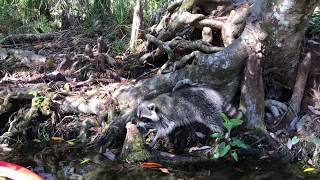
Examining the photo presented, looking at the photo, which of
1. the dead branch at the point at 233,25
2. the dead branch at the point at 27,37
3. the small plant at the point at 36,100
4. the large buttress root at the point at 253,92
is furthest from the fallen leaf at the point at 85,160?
the dead branch at the point at 27,37

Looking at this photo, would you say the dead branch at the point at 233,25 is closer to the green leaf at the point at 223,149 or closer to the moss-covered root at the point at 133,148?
the green leaf at the point at 223,149

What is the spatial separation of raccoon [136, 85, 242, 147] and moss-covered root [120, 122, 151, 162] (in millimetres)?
326

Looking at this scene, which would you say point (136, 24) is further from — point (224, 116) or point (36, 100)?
point (224, 116)

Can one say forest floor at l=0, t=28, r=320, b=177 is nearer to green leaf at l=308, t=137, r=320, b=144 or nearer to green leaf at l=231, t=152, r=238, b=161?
green leaf at l=231, t=152, r=238, b=161

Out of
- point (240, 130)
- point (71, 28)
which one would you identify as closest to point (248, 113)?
point (240, 130)

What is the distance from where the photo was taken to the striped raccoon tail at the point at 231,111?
5.41m

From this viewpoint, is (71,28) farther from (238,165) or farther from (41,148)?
(238,165)

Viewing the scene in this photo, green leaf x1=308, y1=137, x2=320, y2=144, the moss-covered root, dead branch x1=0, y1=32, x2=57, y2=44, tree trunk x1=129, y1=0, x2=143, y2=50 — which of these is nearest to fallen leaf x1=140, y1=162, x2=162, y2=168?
the moss-covered root

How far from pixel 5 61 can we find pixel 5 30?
216 cm

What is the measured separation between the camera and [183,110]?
17.8ft

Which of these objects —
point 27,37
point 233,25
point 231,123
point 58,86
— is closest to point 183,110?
point 231,123

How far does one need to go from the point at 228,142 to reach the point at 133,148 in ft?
3.50

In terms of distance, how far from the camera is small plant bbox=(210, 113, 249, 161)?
4.94 meters

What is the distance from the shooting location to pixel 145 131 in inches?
215
